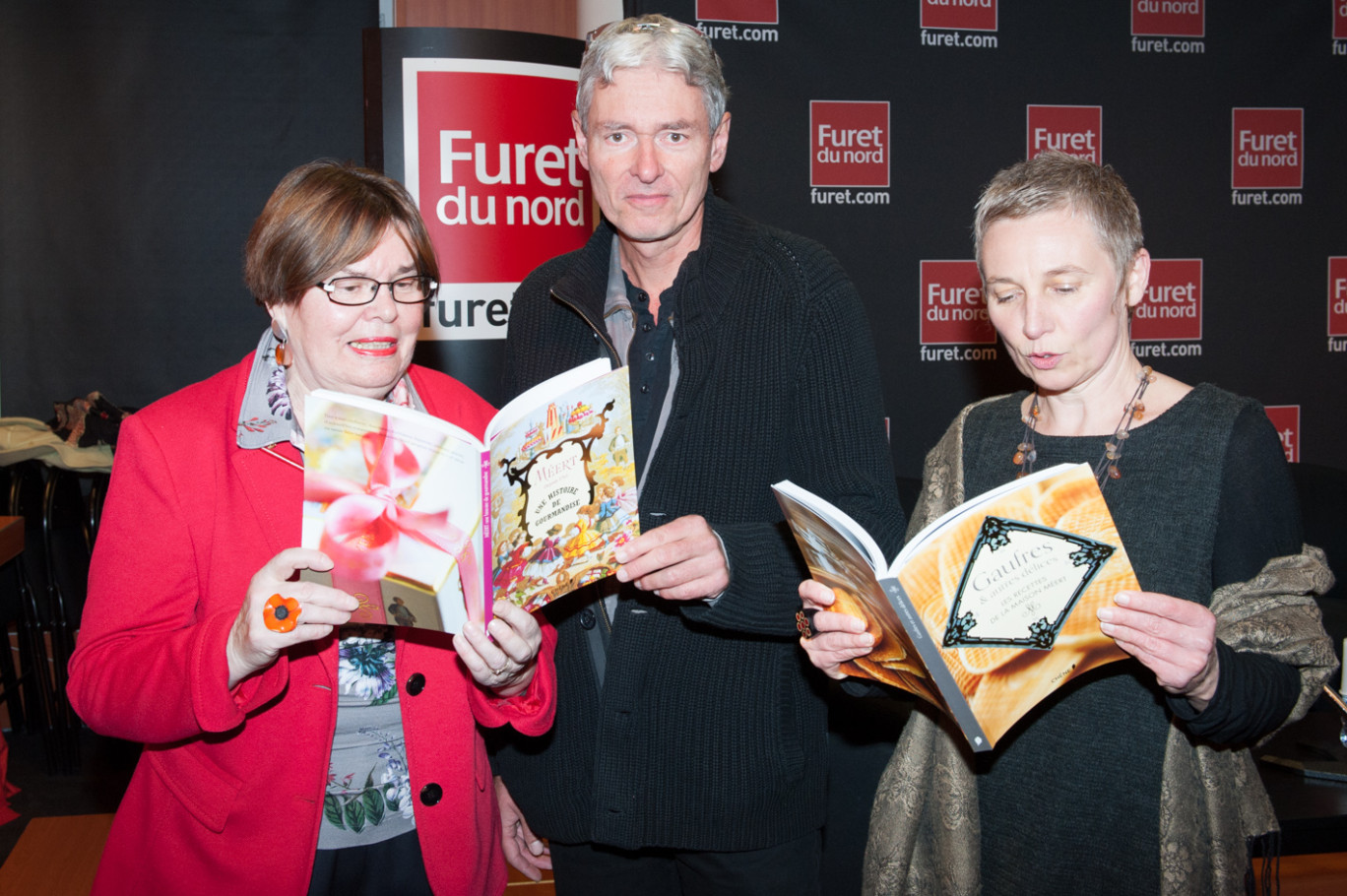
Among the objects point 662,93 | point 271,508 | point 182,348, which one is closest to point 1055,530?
point 662,93

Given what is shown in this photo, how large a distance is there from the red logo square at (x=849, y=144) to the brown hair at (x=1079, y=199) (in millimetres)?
3096

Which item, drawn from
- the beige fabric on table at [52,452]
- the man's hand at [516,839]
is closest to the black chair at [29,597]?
the beige fabric on table at [52,452]

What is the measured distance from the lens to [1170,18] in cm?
451

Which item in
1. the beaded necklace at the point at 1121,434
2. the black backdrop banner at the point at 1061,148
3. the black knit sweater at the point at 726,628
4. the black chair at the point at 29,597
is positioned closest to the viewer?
the beaded necklace at the point at 1121,434

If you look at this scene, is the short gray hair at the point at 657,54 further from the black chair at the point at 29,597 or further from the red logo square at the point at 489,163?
the black chair at the point at 29,597

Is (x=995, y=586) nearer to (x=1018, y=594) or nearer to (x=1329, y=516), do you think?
(x=1018, y=594)

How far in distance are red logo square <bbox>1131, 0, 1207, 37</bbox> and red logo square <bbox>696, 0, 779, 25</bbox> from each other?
6.00 feet

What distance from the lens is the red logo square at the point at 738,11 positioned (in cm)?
404

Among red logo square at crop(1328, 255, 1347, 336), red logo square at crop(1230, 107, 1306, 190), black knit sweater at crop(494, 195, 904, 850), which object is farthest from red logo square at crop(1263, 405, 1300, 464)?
black knit sweater at crop(494, 195, 904, 850)

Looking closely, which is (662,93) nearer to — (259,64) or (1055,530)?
(1055,530)

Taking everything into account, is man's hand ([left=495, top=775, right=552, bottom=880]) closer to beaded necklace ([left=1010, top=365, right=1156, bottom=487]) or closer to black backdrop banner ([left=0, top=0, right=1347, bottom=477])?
beaded necklace ([left=1010, top=365, right=1156, bottom=487])

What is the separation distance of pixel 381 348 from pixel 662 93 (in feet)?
1.91

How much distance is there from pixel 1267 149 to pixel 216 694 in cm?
530

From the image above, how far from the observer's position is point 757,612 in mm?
1345
